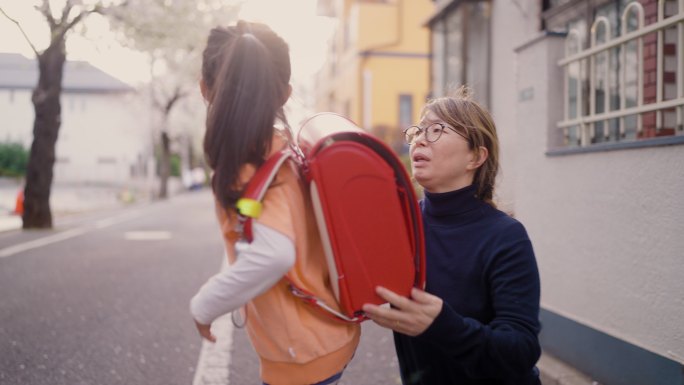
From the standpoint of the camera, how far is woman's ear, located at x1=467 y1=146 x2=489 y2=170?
72.5 inches

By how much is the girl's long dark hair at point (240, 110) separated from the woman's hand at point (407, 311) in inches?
17.6

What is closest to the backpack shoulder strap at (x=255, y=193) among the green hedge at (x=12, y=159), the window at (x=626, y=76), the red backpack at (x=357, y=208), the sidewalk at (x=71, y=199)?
the red backpack at (x=357, y=208)

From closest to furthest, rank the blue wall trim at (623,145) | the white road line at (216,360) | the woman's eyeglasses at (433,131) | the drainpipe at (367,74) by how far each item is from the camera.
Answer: the woman's eyeglasses at (433,131), the blue wall trim at (623,145), the white road line at (216,360), the drainpipe at (367,74)

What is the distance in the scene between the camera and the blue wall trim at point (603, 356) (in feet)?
9.64

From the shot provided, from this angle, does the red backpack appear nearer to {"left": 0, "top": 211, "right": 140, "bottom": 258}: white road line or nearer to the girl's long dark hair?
the girl's long dark hair

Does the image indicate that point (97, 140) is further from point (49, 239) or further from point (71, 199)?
point (49, 239)

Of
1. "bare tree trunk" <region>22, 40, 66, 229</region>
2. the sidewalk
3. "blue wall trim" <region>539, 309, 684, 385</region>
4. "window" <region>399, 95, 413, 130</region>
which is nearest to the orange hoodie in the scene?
"blue wall trim" <region>539, 309, 684, 385</region>

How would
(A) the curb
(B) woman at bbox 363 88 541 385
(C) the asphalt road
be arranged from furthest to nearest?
1. (C) the asphalt road
2. (A) the curb
3. (B) woman at bbox 363 88 541 385

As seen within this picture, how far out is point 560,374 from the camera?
3564 mm

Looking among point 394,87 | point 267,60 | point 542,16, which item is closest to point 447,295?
point 267,60

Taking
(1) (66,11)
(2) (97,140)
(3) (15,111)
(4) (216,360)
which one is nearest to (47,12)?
(1) (66,11)

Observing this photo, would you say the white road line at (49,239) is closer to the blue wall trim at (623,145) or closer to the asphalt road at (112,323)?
the asphalt road at (112,323)

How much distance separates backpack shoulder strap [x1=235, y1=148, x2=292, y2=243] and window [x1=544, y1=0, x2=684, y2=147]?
245 centimetres

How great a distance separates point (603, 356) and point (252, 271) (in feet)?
8.92
